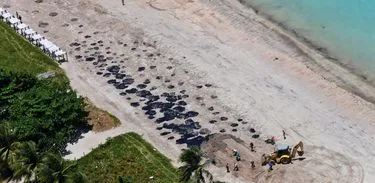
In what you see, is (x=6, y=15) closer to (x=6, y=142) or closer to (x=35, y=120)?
(x=35, y=120)

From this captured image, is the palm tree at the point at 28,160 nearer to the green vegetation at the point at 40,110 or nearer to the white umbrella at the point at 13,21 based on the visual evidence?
the green vegetation at the point at 40,110

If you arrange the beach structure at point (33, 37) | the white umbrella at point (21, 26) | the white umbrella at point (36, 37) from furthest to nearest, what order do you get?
the white umbrella at point (21, 26) < the white umbrella at point (36, 37) < the beach structure at point (33, 37)

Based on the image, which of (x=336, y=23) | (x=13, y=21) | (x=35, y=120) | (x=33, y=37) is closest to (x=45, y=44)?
(x=33, y=37)

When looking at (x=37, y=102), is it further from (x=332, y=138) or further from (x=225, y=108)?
(x=332, y=138)

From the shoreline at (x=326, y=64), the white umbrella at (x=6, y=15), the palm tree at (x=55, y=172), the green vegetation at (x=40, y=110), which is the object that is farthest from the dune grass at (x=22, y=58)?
the shoreline at (x=326, y=64)

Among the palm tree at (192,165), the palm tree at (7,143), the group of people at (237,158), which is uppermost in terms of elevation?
the palm tree at (192,165)

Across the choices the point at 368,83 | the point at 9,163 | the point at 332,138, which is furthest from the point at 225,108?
the point at 9,163
